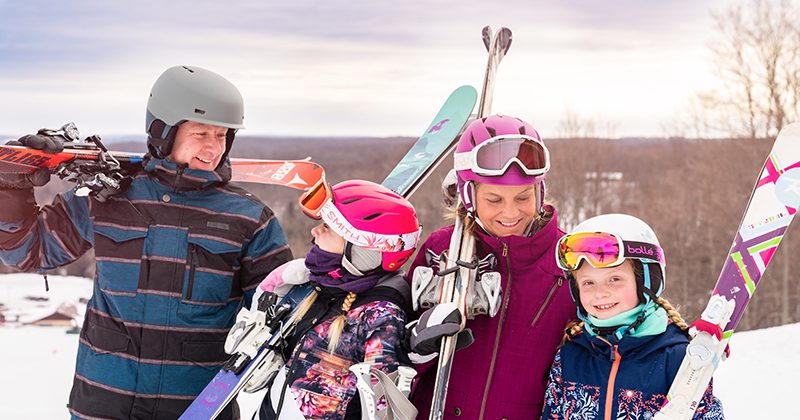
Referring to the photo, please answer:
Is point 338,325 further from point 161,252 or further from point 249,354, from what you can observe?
point 161,252

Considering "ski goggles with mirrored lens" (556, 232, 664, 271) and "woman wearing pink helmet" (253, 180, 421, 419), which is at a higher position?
"ski goggles with mirrored lens" (556, 232, 664, 271)

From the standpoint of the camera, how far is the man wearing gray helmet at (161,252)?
3.06 m

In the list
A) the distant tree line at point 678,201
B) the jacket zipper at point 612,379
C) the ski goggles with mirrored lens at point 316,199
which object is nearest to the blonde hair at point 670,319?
the jacket zipper at point 612,379

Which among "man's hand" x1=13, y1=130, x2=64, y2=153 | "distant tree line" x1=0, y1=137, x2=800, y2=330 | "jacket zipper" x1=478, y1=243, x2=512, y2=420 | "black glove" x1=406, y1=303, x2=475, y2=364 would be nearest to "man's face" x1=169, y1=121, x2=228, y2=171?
"man's hand" x1=13, y1=130, x2=64, y2=153

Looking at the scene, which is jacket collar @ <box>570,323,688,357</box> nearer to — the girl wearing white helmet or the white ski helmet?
the girl wearing white helmet

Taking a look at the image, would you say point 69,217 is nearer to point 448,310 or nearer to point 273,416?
point 273,416

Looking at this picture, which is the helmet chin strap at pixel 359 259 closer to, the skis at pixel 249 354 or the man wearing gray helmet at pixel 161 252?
the skis at pixel 249 354

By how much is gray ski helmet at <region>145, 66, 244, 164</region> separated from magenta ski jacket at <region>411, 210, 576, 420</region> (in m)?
1.22

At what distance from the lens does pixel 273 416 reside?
9.02 feet

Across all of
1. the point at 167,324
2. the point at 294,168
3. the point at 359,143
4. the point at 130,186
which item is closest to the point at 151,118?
the point at 130,186

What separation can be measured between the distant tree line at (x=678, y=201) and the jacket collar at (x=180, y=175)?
25849 mm

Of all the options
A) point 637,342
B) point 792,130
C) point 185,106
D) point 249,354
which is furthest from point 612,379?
point 185,106

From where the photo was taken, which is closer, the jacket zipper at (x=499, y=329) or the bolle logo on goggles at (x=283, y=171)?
the jacket zipper at (x=499, y=329)

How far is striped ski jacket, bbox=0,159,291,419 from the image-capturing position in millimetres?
3059
